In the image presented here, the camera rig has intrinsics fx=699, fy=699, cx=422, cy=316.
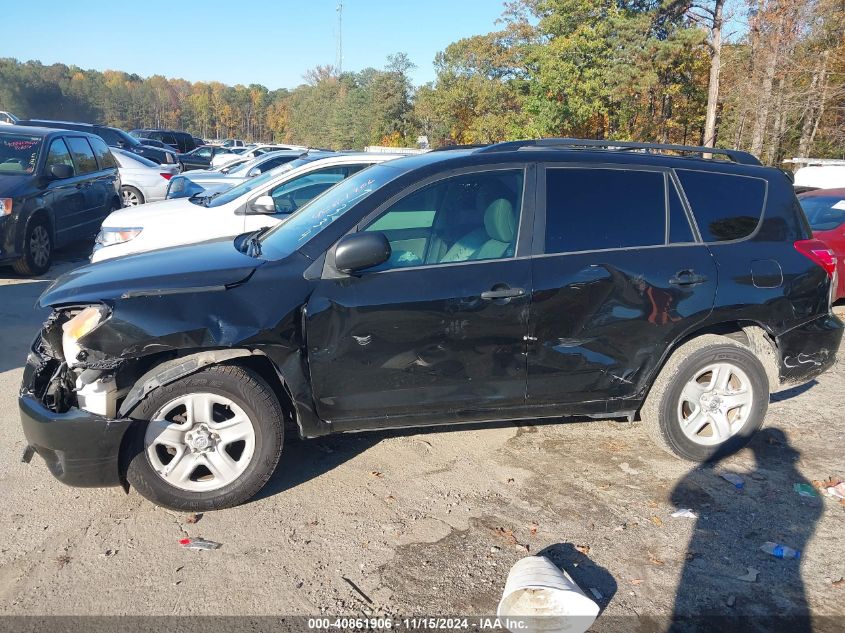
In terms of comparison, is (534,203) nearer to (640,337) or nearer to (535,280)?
(535,280)

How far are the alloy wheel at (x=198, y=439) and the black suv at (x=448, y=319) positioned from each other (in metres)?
0.01

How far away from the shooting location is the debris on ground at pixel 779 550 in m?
3.35

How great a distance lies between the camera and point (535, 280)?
12.7ft

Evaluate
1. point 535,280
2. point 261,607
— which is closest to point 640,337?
point 535,280

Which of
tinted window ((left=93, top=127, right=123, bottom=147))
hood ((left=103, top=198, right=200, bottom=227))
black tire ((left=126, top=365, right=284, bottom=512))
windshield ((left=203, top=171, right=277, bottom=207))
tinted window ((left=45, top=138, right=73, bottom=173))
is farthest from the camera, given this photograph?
tinted window ((left=93, top=127, right=123, bottom=147))

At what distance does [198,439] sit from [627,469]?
2.50m

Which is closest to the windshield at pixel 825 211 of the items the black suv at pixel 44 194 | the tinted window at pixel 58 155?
the black suv at pixel 44 194

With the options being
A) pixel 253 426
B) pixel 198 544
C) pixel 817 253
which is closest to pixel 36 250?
pixel 253 426

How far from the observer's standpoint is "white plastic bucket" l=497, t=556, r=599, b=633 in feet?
9.01

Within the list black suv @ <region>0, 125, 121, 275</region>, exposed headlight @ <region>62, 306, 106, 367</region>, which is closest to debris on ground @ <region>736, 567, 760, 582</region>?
exposed headlight @ <region>62, 306, 106, 367</region>

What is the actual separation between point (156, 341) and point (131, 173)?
1201 cm

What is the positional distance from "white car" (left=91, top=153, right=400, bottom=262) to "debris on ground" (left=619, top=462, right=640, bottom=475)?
13.4 ft

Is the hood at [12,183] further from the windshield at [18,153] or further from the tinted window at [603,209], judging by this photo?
the tinted window at [603,209]

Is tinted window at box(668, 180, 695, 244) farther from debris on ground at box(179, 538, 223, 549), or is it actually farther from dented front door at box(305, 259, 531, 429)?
debris on ground at box(179, 538, 223, 549)
